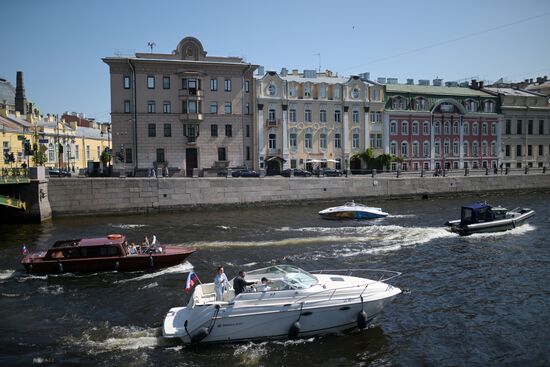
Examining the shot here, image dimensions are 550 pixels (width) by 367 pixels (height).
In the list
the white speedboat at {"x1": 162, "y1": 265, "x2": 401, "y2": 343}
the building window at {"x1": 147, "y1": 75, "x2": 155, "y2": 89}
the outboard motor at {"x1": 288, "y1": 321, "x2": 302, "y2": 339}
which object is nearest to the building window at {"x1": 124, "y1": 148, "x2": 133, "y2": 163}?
the building window at {"x1": 147, "y1": 75, "x2": 155, "y2": 89}

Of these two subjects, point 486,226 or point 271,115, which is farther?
point 271,115

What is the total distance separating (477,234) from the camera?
33469 mm

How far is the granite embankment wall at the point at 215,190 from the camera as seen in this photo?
44938 mm

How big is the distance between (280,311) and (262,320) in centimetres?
66

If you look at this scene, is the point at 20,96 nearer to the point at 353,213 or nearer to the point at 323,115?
the point at 323,115

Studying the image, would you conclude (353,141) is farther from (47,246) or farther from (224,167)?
(47,246)

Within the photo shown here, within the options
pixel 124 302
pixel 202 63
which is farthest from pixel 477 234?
pixel 202 63

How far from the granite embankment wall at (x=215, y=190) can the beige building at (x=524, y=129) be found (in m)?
20.2

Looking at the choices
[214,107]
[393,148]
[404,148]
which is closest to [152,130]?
[214,107]

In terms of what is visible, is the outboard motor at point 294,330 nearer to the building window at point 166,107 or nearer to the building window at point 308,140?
the building window at point 166,107

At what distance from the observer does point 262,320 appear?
16.5 metres

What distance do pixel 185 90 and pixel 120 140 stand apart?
375 inches

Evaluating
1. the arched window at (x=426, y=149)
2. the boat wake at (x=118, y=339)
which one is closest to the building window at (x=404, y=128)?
the arched window at (x=426, y=149)

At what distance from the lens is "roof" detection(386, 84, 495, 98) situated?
70.4 meters
